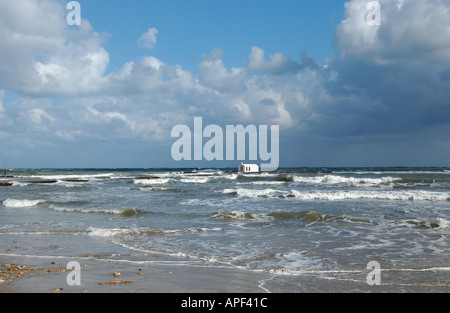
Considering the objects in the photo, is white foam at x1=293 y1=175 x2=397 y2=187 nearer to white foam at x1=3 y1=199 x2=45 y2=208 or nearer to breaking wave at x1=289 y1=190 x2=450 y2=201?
breaking wave at x1=289 y1=190 x2=450 y2=201

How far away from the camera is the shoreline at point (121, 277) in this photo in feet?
19.6

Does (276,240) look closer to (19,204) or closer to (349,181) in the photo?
(19,204)

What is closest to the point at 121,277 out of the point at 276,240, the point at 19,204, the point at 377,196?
the point at 276,240

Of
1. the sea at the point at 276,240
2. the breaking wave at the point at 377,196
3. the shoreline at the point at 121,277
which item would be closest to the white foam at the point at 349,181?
the breaking wave at the point at 377,196

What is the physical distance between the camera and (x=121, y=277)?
678 centimetres

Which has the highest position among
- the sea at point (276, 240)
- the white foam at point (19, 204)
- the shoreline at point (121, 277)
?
the shoreline at point (121, 277)

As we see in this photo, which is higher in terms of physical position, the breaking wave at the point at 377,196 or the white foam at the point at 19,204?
the breaking wave at the point at 377,196

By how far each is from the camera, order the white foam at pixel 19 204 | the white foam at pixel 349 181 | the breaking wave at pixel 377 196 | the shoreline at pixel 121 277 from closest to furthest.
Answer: the shoreline at pixel 121 277 < the white foam at pixel 19 204 < the breaking wave at pixel 377 196 < the white foam at pixel 349 181

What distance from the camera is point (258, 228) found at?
13258mm

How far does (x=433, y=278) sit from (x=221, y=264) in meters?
4.02

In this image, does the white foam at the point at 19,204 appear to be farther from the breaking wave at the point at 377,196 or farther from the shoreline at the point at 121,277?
the breaking wave at the point at 377,196

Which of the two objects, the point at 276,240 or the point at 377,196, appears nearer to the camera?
the point at 276,240

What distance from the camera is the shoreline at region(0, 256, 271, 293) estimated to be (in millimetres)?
5961
